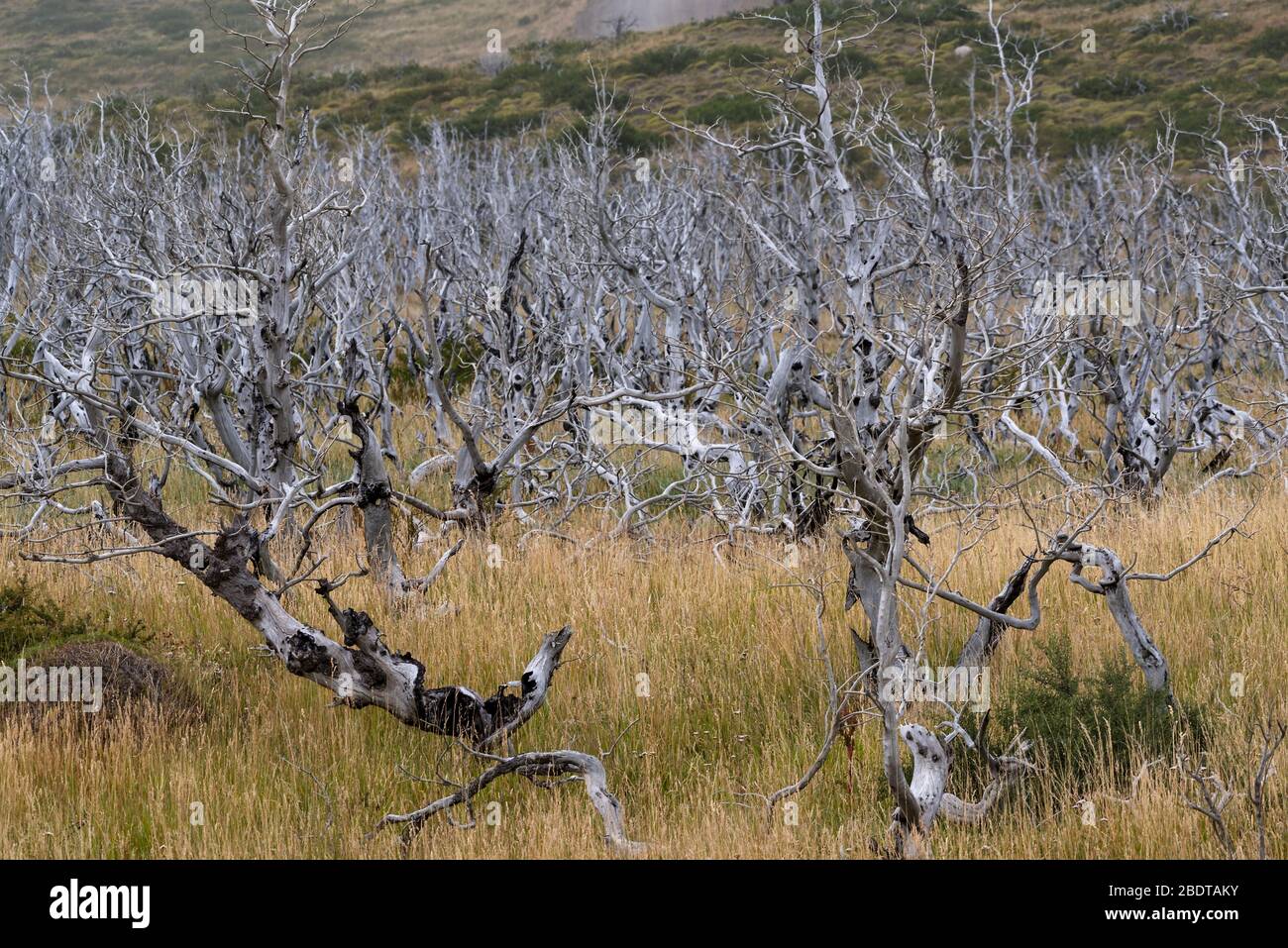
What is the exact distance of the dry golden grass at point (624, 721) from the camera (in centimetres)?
413

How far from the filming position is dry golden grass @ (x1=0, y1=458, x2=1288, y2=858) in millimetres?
4129

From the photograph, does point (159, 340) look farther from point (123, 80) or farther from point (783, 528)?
point (123, 80)

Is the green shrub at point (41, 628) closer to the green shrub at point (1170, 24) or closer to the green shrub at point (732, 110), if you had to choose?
the green shrub at point (732, 110)

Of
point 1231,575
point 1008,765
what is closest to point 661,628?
point 1008,765

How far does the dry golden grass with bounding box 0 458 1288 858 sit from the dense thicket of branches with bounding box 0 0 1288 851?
0.21 m

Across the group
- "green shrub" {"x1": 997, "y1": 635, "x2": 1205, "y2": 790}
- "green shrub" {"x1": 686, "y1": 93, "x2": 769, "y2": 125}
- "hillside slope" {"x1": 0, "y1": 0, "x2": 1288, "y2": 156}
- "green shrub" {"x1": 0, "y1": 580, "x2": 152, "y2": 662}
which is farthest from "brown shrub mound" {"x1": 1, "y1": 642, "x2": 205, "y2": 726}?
"green shrub" {"x1": 686, "y1": 93, "x2": 769, "y2": 125}

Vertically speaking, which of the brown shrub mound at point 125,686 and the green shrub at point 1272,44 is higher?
the green shrub at point 1272,44

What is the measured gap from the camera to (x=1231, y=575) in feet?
21.9

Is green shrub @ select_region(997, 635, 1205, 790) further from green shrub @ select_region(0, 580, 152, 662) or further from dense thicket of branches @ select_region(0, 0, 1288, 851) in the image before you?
green shrub @ select_region(0, 580, 152, 662)

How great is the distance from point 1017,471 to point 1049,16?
43.1 meters

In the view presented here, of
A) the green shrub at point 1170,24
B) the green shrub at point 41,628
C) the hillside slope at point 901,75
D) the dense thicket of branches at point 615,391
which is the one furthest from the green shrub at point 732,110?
the green shrub at point 41,628

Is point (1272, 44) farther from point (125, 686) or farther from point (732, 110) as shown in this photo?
point (125, 686)

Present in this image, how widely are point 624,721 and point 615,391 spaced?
70.6 inches

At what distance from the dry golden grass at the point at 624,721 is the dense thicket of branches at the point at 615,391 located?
0.67 feet
